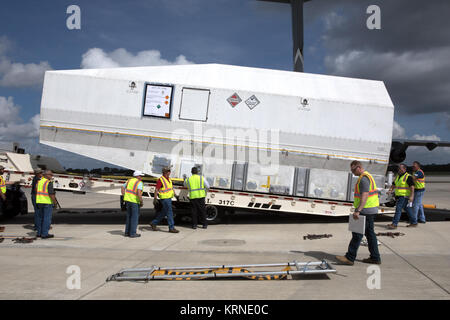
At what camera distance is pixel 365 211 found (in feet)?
18.3

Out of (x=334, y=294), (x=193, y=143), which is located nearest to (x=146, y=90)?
(x=193, y=143)

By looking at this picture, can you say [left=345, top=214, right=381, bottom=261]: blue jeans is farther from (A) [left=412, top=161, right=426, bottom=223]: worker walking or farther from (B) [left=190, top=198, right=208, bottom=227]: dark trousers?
(B) [left=190, top=198, right=208, bottom=227]: dark trousers

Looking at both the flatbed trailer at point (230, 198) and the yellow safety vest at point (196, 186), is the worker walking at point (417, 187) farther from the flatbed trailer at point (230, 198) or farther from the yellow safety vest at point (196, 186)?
the yellow safety vest at point (196, 186)

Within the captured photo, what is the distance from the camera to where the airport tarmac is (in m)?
4.19

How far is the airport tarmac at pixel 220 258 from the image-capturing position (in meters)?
4.19

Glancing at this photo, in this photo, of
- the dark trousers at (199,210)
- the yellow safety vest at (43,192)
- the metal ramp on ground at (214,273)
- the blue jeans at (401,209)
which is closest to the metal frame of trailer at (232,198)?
the dark trousers at (199,210)

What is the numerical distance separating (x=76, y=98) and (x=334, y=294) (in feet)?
→ 28.1

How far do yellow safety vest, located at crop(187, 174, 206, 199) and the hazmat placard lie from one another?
195 centimetres

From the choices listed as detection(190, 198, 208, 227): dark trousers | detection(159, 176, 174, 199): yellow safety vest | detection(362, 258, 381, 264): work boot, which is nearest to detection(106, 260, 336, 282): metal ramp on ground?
detection(362, 258, 381, 264): work boot

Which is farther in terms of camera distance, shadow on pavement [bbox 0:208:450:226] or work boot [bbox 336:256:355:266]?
shadow on pavement [bbox 0:208:450:226]

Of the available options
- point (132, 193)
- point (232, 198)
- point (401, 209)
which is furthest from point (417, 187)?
point (132, 193)

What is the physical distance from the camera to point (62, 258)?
5848 millimetres
